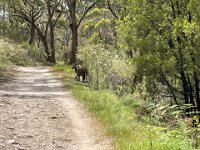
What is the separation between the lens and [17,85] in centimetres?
2036

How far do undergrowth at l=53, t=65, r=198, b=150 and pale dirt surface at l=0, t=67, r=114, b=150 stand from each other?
12.7 inches

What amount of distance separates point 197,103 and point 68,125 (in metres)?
11.1

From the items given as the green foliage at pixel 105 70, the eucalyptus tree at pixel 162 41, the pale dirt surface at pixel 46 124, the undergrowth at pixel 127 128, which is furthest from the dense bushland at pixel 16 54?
the undergrowth at pixel 127 128

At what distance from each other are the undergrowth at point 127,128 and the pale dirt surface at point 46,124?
1.06 ft

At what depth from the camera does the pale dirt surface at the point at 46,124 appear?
945cm

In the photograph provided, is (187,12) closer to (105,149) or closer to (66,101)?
(66,101)

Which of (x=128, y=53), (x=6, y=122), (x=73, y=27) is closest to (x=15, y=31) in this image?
(x=73, y=27)

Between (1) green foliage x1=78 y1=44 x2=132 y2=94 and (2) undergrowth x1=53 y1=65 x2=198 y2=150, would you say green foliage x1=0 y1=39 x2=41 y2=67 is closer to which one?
(1) green foliage x1=78 y1=44 x2=132 y2=94

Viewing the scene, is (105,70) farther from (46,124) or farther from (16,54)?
(16,54)

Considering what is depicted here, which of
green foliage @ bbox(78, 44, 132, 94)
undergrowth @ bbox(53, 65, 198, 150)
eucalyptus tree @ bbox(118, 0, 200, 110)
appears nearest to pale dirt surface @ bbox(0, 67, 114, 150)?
undergrowth @ bbox(53, 65, 198, 150)

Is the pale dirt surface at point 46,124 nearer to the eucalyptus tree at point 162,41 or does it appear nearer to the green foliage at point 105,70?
the green foliage at point 105,70

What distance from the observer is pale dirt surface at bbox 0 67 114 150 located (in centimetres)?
945

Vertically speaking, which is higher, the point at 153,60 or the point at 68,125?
the point at 153,60

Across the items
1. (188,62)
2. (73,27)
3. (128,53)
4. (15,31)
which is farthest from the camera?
(15,31)
